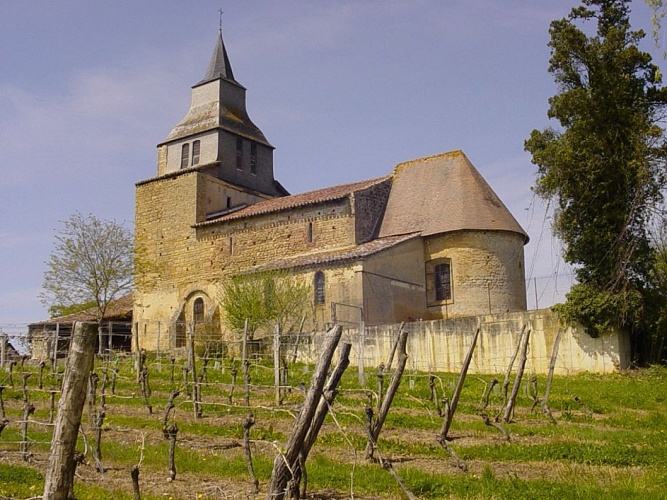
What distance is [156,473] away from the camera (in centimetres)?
1037

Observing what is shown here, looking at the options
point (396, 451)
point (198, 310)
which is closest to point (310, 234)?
point (198, 310)

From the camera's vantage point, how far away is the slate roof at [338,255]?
100 feet

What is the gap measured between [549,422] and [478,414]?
164cm

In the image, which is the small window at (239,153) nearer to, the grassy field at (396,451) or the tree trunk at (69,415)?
the grassy field at (396,451)

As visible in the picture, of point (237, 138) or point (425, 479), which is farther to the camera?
point (237, 138)

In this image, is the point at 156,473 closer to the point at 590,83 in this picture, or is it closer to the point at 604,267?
the point at 604,267

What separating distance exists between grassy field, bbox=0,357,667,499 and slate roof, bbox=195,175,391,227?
1748cm

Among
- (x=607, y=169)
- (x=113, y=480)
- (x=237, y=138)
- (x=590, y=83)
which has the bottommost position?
(x=113, y=480)

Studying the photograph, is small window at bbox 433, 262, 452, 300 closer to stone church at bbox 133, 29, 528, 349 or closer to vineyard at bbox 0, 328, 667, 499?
stone church at bbox 133, 29, 528, 349

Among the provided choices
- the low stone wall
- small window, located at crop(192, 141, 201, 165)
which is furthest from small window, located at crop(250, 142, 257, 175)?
the low stone wall

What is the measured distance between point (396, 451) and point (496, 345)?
14.6m

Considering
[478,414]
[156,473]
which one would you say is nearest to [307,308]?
[478,414]

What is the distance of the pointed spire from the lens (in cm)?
4316

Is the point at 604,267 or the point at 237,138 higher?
the point at 237,138
